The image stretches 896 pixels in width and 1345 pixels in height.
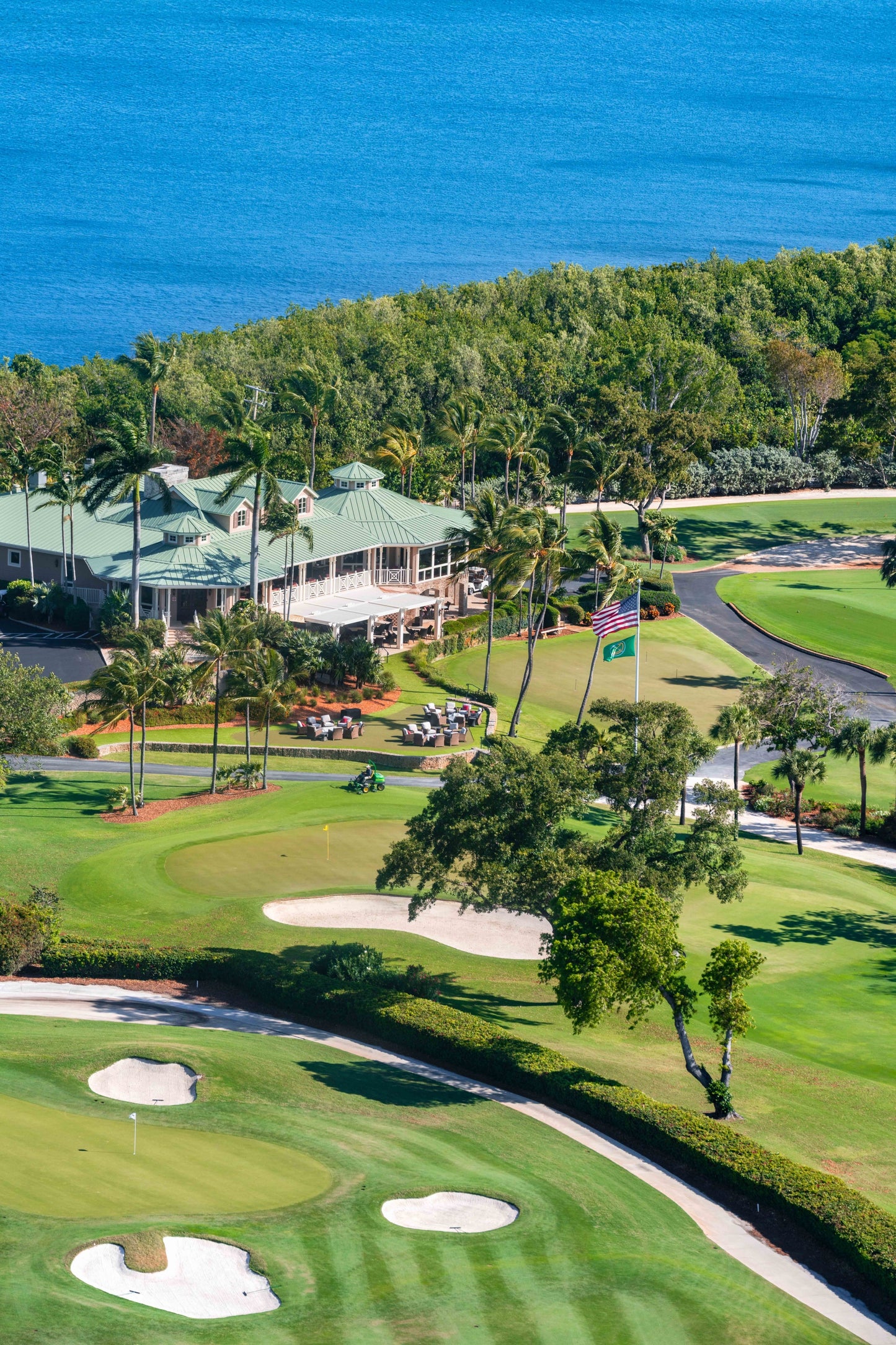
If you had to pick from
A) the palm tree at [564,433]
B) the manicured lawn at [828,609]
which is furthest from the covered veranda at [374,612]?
the manicured lawn at [828,609]

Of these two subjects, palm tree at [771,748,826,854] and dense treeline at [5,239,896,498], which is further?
dense treeline at [5,239,896,498]

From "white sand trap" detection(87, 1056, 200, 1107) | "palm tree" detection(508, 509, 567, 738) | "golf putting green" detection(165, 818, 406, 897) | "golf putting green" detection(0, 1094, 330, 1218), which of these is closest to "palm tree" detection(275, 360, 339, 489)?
"palm tree" detection(508, 509, 567, 738)

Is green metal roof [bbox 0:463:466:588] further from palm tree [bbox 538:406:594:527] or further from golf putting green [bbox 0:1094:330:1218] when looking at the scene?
golf putting green [bbox 0:1094:330:1218]

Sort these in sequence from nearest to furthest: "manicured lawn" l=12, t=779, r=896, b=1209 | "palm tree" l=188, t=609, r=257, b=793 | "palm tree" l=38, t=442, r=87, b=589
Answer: "manicured lawn" l=12, t=779, r=896, b=1209 → "palm tree" l=188, t=609, r=257, b=793 → "palm tree" l=38, t=442, r=87, b=589

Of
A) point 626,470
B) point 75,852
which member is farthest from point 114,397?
point 75,852

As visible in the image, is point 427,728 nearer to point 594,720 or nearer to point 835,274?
point 594,720
